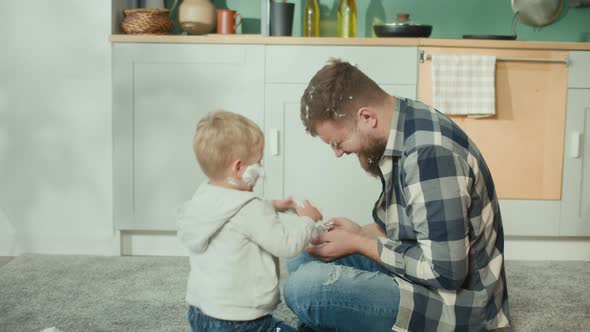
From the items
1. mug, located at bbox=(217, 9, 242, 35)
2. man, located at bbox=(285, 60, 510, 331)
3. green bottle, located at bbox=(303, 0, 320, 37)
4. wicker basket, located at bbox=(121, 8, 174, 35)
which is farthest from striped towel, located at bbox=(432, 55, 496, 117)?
man, located at bbox=(285, 60, 510, 331)

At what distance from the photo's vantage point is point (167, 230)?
3.16 m

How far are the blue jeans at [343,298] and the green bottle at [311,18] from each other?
1.89 metres

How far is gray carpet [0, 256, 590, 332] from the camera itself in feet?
7.49

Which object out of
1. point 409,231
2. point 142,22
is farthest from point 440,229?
point 142,22

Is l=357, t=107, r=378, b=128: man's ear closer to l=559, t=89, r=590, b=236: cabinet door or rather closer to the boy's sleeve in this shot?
the boy's sleeve

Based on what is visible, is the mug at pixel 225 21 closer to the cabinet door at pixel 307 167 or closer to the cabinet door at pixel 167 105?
the cabinet door at pixel 167 105

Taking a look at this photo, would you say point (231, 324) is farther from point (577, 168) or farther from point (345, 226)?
point (577, 168)

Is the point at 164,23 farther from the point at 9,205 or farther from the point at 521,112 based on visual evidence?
the point at 521,112

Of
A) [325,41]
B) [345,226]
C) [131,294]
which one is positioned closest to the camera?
[345,226]

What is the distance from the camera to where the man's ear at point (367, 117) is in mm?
1675

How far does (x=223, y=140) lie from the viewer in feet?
5.26

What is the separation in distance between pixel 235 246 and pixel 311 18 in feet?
6.82

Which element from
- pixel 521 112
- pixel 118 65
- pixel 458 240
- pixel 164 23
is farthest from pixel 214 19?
pixel 458 240

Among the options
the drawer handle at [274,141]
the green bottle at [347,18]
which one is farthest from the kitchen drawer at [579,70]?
the drawer handle at [274,141]
